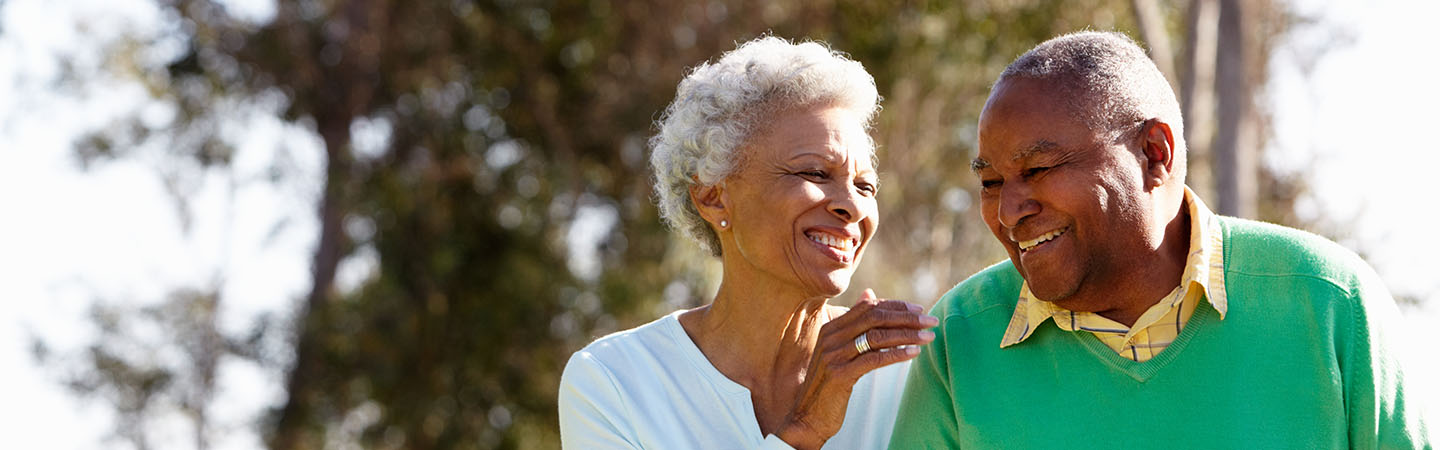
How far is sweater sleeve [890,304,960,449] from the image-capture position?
2.65 metres

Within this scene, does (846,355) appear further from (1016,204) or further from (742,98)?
(742,98)

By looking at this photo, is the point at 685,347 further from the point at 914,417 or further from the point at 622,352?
the point at 914,417

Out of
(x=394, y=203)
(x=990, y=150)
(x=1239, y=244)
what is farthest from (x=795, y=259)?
(x=394, y=203)

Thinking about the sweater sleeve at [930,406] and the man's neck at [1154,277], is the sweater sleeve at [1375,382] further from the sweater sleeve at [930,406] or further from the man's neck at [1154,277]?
the sweater sleeve at [930,406]

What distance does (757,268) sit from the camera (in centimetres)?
317

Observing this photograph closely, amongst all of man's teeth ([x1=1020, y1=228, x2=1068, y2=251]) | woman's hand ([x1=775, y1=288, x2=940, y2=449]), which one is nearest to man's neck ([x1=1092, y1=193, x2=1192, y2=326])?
man's teeth ([x1=1020, y1=228, x2=1068, y2=251])

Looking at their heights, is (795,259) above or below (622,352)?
above

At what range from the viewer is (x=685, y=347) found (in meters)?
3.25

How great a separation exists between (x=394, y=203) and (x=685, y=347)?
8.87 m

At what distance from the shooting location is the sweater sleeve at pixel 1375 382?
88.4 inches

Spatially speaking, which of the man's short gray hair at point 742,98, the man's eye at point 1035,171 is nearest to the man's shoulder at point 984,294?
the man's eye at point 1035,171

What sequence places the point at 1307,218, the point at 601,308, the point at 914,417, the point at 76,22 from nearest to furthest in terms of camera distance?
the point at 914,417
the point at 601,308
the point at 1307,218
the point at 76,22

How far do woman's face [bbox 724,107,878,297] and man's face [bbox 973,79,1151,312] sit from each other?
2.00 ft

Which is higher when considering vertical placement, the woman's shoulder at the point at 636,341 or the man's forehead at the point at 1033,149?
the man's forehead at the point at 1033,149
